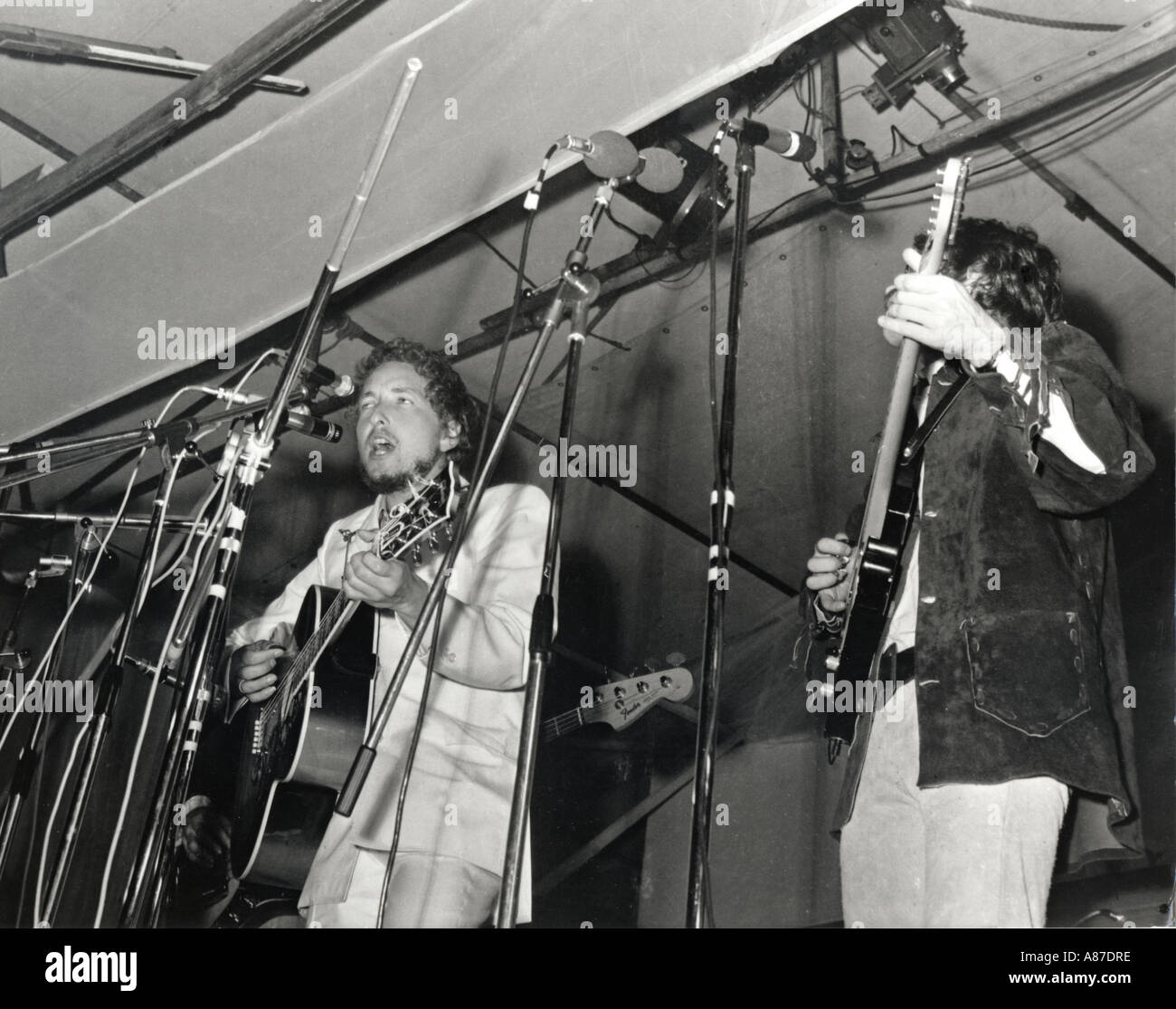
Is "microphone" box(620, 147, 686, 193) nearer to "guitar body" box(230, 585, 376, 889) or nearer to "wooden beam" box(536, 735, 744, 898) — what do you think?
"guitar body" box(230, 585, 376, 889)

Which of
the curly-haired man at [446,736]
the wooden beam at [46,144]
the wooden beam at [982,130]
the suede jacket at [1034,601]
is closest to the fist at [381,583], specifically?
the curly-haired man at [446,736]

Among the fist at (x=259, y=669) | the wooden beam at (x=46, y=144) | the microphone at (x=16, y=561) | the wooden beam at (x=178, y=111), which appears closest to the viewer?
the fist at (x=259, y=669)

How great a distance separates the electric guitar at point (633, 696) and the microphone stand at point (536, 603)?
1789mm

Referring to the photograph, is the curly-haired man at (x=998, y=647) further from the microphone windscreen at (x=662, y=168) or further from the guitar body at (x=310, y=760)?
the guitar body at (x=310, y=760)

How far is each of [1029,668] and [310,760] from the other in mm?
1439

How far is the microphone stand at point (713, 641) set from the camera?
3.88 ft

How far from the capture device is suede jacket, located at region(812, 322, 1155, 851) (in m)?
1.43

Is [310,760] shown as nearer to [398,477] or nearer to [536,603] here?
[398,477]

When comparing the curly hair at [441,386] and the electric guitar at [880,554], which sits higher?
the curly hair at [441,386]

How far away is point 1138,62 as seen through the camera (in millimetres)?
2609

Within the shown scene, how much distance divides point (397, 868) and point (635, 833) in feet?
10.9
